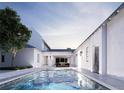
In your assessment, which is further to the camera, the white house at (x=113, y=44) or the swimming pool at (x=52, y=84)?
the white house at (x=113, y=44)

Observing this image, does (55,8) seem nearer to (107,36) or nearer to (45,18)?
(45,18)

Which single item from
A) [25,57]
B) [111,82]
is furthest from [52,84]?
[25,57]

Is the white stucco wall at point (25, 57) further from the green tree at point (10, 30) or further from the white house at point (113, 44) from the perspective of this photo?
the white house at point (113, 44)

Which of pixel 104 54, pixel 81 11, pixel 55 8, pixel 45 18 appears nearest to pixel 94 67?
pixel 104 54

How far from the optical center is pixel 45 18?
1046 inches

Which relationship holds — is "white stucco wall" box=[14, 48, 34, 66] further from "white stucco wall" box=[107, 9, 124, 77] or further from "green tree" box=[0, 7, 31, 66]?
"white stucco wall" box=[107, 9, 124, 77]

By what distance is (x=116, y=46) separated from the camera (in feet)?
43.0

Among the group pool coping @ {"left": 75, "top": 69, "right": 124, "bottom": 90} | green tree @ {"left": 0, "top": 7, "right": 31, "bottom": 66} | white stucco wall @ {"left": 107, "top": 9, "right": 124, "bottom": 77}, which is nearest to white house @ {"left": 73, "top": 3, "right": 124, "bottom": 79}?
white stucco wall @ {"left": 107, "top": 9, "right": 124, "bottom": 77}

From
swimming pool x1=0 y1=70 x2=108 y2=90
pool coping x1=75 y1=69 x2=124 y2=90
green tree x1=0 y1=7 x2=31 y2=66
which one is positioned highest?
green tree x1=0 y1=7 x2=31 y2=66

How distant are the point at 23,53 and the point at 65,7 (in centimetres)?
870

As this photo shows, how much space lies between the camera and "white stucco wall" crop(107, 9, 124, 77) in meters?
12.0

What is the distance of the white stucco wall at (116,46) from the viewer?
39.3 ft

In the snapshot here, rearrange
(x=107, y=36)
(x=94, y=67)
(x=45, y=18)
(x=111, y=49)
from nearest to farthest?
(x=111, y=49) < (x=107, y=36) < (x=94, y=67) < (x=45, y=18)

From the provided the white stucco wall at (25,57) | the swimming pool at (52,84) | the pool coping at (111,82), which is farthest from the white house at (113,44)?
the white stucco wall at (25,57)
